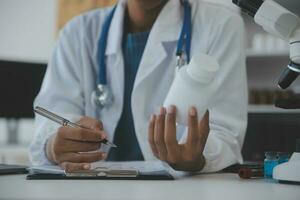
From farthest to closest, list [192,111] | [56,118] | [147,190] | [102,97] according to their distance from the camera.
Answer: [102,97] → [56,118] → [192,111] → [147,190]

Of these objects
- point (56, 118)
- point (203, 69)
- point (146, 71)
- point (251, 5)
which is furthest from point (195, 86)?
point (146, 71)

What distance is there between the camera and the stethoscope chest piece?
44.9 inches

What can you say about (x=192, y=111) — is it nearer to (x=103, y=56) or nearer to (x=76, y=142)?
(x=76, y=142)

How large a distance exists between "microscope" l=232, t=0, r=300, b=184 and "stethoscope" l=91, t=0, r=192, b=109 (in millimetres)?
380

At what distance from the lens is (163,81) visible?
3.81 ft

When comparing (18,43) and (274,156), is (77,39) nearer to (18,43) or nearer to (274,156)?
(274,156)

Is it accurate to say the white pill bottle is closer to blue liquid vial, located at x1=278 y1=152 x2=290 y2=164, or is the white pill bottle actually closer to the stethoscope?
blue liquid vial, located at x1=278 y1=152 x2=290 y2=164

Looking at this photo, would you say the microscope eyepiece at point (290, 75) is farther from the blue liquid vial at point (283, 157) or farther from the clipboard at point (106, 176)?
the clipboard at point (106, 176)

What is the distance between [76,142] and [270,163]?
13.9 inches

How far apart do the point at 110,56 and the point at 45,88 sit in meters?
0.20

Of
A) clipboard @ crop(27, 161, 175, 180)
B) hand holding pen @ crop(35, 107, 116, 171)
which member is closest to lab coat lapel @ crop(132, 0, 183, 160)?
hand holding pen @ crop(35, 107, 116, 171)

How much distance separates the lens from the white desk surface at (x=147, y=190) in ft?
1.70

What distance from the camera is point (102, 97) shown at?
114 cm

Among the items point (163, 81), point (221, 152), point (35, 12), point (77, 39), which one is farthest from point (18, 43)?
point (221, 152)
